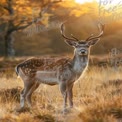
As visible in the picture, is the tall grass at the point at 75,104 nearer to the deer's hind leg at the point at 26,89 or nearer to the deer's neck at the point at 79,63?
the deer's hind leg at the point at 26,89

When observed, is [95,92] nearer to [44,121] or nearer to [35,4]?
[44,121]

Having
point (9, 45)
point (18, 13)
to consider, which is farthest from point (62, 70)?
point (9, 45)

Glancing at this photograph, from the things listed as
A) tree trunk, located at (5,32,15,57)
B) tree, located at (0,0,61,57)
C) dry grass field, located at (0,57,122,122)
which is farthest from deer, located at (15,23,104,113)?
tree trunk, located at (5,32,15,57)

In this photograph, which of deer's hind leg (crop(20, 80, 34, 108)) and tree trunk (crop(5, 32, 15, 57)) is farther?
tree trunk (crop(5, 32, 15, 57))

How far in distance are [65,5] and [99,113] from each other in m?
18.9

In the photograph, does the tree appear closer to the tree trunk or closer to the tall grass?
the tree trunk

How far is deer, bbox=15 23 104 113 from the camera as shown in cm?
934

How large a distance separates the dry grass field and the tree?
43.6 ft

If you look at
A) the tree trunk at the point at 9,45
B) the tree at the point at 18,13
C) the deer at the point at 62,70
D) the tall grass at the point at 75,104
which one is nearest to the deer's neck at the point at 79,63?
the deer at the point at 62,70

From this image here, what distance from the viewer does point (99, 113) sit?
8281 mm

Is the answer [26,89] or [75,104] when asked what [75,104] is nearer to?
[75,104]

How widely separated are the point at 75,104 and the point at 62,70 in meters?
0.88

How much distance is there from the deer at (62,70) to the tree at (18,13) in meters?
16.8

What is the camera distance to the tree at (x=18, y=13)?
2661 centimetres
